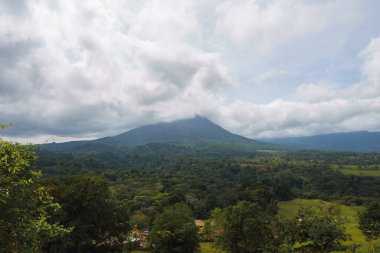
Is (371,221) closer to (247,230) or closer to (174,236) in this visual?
(247,230)

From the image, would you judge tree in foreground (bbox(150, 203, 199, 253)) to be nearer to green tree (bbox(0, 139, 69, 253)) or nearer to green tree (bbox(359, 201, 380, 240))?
green tree (bbox(0, 139, 69, 253))

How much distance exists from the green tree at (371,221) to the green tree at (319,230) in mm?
11424

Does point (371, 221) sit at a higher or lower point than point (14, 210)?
lower

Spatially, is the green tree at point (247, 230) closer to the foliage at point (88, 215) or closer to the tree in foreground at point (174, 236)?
the tree in foreground at point (174, 236)

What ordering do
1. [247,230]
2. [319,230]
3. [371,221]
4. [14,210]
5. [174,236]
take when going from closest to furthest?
[14,210], [319,230], [247,230], [174,236], [371,221]

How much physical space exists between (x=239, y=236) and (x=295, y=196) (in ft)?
308

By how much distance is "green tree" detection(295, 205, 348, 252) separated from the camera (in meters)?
26.0

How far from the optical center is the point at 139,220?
67.9 meters

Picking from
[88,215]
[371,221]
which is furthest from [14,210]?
[371,221]

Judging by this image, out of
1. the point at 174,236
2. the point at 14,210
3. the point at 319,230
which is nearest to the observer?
the point at 14,210

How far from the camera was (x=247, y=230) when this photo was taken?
28.8 metres

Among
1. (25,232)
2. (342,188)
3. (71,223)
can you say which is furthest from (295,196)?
(25,232)

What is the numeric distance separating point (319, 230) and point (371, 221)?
55.6ft

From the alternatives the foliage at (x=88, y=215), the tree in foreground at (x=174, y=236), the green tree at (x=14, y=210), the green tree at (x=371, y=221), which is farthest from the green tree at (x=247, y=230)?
the green tree at (x=14, y=210)
